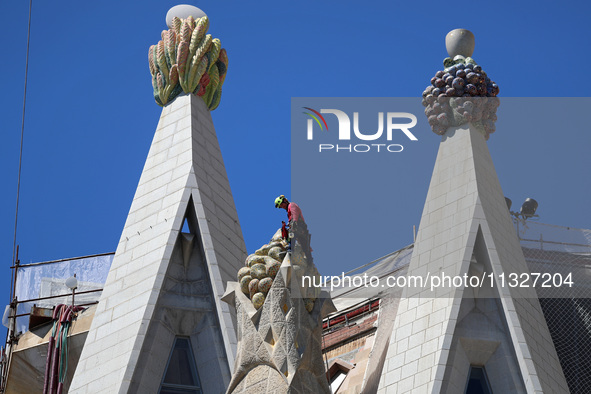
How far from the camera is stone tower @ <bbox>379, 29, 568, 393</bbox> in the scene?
23.4 metres

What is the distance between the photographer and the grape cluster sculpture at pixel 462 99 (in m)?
25.8

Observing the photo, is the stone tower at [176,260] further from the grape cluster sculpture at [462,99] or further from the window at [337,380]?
the grape cluster sculpture at [462,99]

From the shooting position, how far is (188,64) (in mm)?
28031

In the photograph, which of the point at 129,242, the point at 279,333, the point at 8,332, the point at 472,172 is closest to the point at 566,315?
the point at 472,172

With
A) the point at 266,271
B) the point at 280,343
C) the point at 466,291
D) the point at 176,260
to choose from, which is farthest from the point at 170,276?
the point at 466,291

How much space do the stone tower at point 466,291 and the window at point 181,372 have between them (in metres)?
3.28

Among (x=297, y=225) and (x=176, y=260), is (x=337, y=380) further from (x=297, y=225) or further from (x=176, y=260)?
(x=297, y=225)

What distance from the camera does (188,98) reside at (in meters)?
27.8

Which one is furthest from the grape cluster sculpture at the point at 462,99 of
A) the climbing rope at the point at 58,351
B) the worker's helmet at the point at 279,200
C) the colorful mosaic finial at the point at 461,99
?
the climbing rope at the point at 58,351

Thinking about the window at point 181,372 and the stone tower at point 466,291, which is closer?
the stone tower at point 466,291

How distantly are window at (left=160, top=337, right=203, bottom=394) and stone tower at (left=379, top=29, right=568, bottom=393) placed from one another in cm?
328

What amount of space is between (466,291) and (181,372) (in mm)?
4977

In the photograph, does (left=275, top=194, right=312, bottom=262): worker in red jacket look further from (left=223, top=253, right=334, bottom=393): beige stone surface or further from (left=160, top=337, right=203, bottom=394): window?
(left=160, top=337, right=203, bottom=394): window

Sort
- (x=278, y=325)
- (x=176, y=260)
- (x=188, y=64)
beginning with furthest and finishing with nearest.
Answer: (x=188, y=64), (x=176, y=260), (x=278, y=325)
